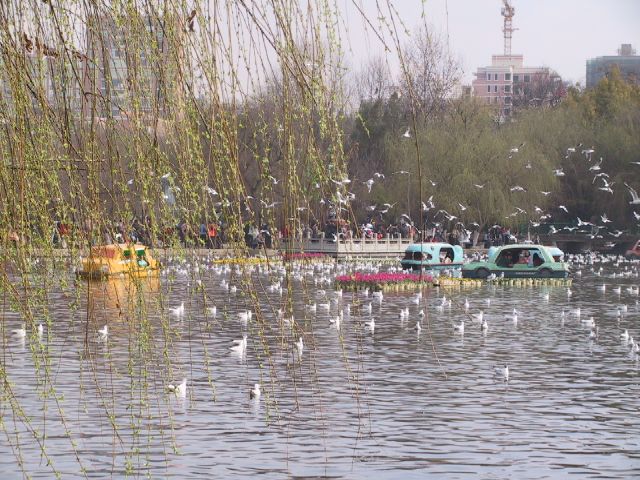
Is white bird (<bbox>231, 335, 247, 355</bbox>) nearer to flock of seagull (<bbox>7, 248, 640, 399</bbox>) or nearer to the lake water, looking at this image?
flock of seagull (<bbox>7, 248, 640, 399</bbox>)

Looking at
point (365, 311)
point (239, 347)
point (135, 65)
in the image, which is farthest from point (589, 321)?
point (135, 65)

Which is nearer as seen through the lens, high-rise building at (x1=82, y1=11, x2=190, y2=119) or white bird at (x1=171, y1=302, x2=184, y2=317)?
high-rise building at (x1=82, y1=11, x2=190, y2=119)

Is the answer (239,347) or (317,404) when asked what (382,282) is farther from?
(317,404)

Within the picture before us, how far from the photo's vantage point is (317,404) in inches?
542

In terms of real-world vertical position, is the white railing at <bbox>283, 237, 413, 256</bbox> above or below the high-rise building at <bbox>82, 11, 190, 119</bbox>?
below

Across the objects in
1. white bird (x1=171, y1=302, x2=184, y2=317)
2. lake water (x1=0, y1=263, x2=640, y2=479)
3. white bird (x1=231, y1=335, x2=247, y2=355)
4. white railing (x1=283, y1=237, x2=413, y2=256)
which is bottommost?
lake water (x1=0, y1=263, x2=640, y2=479)

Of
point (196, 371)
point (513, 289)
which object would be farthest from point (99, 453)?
point (513, 289)

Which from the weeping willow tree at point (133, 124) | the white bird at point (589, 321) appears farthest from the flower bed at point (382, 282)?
the weeping willow tree at point (133, 124)

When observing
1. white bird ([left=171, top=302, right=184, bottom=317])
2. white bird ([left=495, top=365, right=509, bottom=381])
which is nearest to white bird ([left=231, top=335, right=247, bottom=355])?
white bird ([left=495, top=365, right=509, bottom=381])

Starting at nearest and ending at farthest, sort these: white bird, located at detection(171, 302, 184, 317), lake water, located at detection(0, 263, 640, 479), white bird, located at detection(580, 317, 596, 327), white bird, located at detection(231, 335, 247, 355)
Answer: lake water, located at detection(0, 263, 640, 479)
white bird, located at detection(231, 335, 247, 355)
white bird, located at detection(580, 317, 596, 327)
white bird, located at detection(171, 302, 184, 317)

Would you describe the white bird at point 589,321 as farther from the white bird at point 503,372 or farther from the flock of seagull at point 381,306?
the white bird at point 503,372

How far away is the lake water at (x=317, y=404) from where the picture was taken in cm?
785

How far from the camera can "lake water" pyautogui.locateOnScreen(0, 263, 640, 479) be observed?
785 cm

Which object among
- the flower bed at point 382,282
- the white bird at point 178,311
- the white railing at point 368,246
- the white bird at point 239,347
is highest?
the white railing at point 368,246
